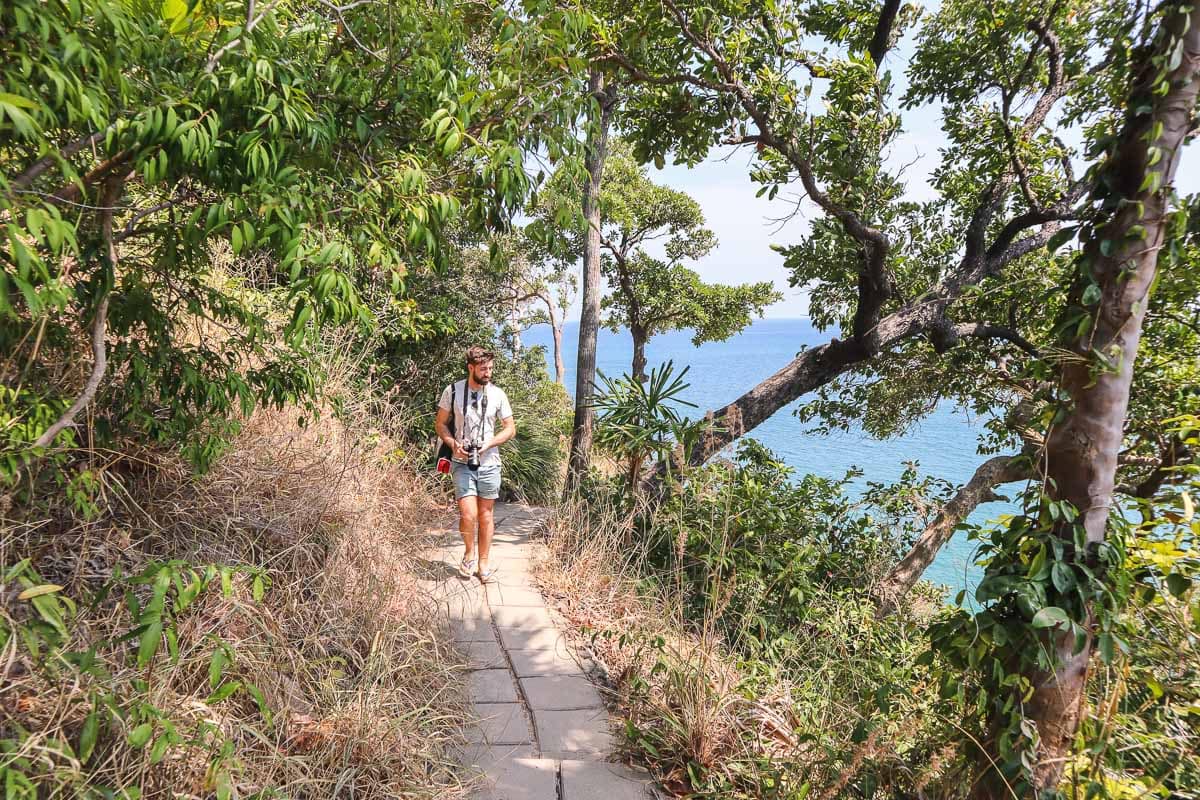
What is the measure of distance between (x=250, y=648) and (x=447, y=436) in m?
2.09

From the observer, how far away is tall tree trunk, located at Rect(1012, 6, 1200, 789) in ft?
5.96

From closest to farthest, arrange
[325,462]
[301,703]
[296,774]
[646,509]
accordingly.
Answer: [296,774], [301,703], [325,462], [646,509]

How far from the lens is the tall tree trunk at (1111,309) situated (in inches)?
71.6

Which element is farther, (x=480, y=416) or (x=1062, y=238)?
(x=480, y=416)

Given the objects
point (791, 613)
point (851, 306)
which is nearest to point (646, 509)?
point (791, 613)

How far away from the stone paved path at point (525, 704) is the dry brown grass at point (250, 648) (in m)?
0.19

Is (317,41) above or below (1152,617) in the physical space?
above

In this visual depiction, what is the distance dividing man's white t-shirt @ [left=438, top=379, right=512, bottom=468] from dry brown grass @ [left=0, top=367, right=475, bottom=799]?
844mm

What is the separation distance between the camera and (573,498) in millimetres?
5887

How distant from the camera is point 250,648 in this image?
2.54 meters

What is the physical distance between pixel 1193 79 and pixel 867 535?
4748 millimetres

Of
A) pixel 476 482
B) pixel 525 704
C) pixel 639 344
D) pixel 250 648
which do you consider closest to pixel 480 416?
pixel 476 482

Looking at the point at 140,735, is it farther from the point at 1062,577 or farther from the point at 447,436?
the point at 447,436

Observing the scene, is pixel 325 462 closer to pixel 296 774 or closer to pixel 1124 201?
pixel 296 774
